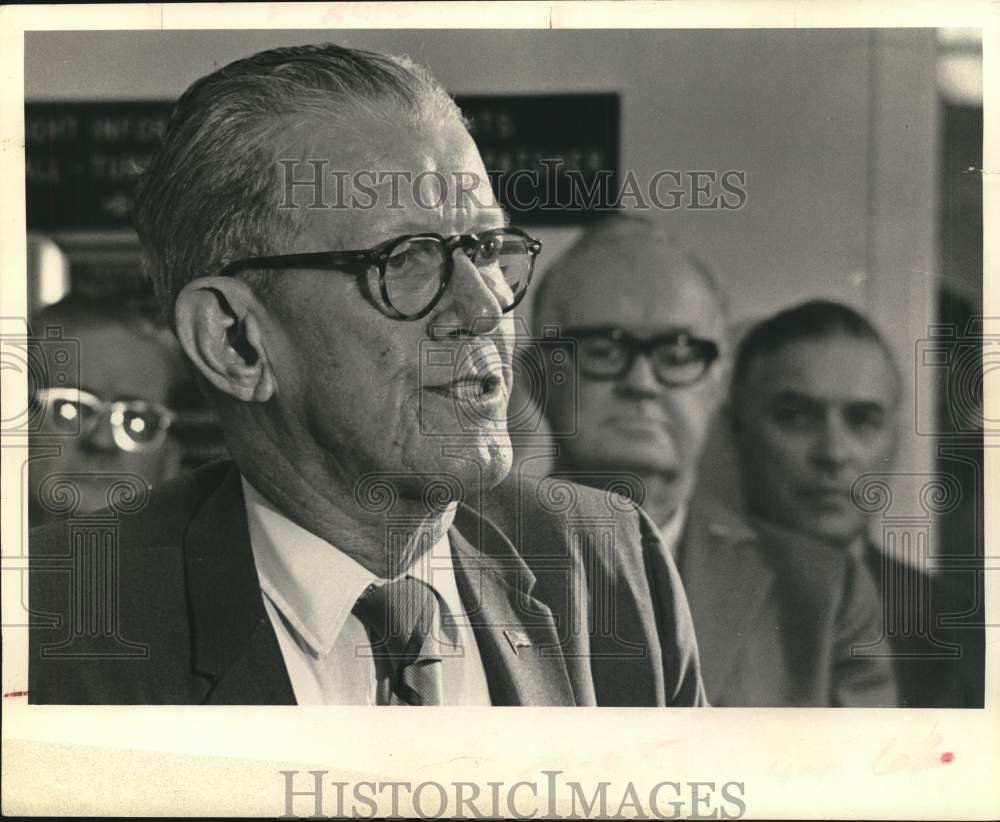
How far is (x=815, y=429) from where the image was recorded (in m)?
2.32

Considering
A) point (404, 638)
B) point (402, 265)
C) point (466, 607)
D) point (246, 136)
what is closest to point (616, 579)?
point (466, 607)

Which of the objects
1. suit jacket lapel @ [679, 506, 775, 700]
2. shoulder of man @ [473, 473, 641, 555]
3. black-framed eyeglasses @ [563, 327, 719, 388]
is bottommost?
suit jacket lapel @ [679, 506, 775, 700]

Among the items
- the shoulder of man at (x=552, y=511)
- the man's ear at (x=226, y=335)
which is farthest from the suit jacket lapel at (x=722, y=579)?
the man's ear at (x=226, y=335)

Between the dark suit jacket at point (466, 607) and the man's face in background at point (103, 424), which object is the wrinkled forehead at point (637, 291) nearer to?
the dark suit jacket at point (466, 607)

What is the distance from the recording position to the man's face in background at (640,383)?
90.5 inches

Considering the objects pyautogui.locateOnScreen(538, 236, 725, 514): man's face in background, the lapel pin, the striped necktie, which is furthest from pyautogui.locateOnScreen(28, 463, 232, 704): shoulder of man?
pyautogui.locateOnScreen(538, 236, 725, 514): man's face in background

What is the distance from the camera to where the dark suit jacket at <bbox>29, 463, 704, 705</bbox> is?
2312mm

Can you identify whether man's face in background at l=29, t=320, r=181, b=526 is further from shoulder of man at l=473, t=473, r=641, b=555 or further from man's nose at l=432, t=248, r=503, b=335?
shoulder of man at l=473, t=473, r=641, b=555

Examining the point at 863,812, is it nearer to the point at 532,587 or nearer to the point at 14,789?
the point at 532,587

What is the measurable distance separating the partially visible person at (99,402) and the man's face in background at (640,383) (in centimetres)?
78

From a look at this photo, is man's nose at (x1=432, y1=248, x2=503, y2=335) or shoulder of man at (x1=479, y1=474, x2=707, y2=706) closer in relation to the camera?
man's nose at (x1=432, y1=248, x2=503, y2=335)

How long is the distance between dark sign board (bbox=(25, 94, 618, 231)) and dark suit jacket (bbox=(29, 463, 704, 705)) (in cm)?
58

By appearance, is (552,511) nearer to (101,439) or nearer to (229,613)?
(229,613)

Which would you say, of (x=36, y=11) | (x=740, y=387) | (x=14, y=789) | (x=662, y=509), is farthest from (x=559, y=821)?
(x=36, y=11)
